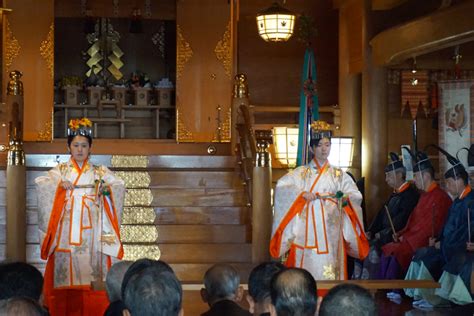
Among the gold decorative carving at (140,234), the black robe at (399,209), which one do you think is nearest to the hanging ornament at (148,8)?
the gold decorative carving at (140,234)

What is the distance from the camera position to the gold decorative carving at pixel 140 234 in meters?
10.2

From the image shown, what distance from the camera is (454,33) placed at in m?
9.69

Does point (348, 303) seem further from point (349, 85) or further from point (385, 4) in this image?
point (349, 85)

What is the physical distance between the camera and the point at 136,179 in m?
10.8

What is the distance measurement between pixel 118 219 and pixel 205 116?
508 cm

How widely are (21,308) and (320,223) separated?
532 cm

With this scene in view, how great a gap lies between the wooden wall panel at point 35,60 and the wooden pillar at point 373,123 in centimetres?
403

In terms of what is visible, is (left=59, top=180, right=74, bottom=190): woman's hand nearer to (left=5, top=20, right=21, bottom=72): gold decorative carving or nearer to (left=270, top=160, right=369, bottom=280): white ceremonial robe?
(left=270, top=160, right=369, bottom=280): white ceremonial robe

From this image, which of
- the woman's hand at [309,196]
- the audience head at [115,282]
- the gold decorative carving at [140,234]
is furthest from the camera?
the gold decorative carving at [140,234]

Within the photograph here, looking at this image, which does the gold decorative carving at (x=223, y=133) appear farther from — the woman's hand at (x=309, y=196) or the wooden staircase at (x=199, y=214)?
the woman's hand at (x=309, y=196)

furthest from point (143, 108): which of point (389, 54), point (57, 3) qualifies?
point (389, 54)

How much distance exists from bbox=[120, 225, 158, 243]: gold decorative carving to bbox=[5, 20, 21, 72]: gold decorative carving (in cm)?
401

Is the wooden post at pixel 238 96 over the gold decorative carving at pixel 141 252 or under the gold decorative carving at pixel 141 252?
over

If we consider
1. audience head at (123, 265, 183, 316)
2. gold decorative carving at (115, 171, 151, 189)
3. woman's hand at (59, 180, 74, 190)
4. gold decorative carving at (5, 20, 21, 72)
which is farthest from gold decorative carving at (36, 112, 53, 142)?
audience head at (123, 265, 183, 316)
